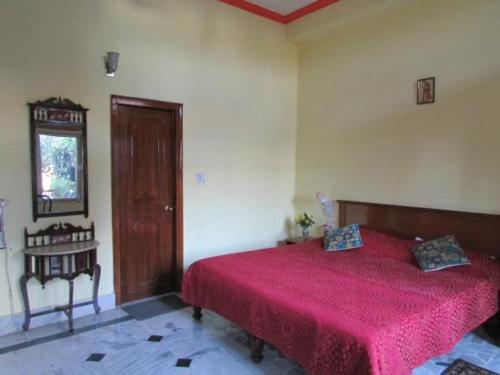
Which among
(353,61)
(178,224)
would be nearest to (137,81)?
(178,224)

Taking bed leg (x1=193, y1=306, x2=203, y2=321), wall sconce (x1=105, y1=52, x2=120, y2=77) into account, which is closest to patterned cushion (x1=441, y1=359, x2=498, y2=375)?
bed leg (x1=193, y1=306, x2=203, y2=321)

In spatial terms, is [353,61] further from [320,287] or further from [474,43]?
[320,287]

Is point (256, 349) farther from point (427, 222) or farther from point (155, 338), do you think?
point (427, 222)

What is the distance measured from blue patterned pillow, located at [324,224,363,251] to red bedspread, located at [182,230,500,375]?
163 millimetres

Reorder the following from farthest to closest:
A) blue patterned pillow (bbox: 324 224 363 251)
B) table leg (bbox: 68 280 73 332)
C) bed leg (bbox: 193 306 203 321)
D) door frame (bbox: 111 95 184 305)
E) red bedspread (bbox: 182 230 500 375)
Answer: blue patterned pillow (bbox: 324 224 363 251)
door frame (bbox: 111 95 184 305)
bed leg (bbox: 193 306 203 321)
table leg (bbox: 68 280 73 332)
red bedspread (bbox: 182 230 500 375)

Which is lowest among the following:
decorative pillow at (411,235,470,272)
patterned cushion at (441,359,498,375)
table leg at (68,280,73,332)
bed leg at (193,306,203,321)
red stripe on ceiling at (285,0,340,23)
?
patterned cushion at (441,359,498,375)

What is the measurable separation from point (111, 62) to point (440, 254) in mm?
3273

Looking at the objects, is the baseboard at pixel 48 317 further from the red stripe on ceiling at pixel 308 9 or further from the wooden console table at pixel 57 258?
the red stripe on ceiling at pixel 308 9

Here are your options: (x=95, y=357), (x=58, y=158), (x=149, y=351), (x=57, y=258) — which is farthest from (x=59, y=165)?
(x=149, y=351)

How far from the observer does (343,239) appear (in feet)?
12.1

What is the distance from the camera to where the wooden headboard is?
3113 mm

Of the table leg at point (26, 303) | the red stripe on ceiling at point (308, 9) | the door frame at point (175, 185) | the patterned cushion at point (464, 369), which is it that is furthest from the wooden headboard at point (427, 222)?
the table leg at point (26, 303)

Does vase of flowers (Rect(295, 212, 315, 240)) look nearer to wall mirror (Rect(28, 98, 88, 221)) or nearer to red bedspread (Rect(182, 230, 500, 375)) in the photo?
red bedspread (Rect(182, 230, 500, 375))

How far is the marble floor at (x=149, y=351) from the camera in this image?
97.3 inches
